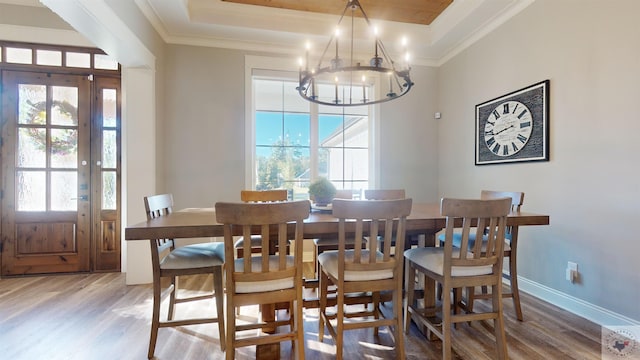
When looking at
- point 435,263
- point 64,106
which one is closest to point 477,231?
point 435,263

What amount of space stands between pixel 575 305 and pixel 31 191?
534cm

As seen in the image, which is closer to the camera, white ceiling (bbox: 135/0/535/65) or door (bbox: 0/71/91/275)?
white ceiling (bbox: 135/0/535/65)

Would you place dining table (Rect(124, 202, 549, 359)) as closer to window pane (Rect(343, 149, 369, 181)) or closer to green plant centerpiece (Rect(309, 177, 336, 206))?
green plant centerpiece (Rect(309, 177, 336, 206))

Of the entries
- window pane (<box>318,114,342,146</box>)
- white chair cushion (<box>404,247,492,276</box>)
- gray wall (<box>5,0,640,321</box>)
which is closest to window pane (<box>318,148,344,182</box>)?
window pane (<box>318,114,342,146</box>)

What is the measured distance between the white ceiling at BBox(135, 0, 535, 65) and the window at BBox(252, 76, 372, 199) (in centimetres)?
49

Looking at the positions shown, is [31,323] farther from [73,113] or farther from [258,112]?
[258,112]

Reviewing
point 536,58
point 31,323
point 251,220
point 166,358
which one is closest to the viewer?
point 251,220

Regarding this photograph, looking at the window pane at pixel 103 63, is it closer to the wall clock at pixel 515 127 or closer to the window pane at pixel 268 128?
the window pane at pixel 268 128

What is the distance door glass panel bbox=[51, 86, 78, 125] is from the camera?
319cm

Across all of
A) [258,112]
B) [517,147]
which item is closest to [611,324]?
[517,147]

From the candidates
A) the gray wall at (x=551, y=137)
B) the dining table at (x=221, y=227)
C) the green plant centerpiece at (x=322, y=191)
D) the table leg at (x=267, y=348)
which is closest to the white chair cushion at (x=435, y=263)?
the dining table at (x=221, y=227)

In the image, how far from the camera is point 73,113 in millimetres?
3221

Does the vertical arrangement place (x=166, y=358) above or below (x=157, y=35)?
below

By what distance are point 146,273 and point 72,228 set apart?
3.65ft
